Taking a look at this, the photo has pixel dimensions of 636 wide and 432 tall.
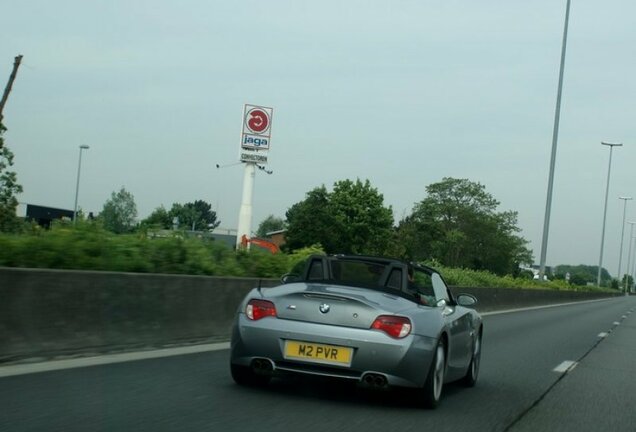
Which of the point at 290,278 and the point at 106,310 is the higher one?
the point at 290,278

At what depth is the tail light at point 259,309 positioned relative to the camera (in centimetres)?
748

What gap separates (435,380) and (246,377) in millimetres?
1732

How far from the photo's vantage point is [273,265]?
53.2 feet

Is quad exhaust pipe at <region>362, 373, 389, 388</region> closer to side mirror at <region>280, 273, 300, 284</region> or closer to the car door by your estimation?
the car door

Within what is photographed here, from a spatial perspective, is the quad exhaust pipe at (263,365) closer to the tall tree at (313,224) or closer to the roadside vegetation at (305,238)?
the roadside vegetation at (305,238)

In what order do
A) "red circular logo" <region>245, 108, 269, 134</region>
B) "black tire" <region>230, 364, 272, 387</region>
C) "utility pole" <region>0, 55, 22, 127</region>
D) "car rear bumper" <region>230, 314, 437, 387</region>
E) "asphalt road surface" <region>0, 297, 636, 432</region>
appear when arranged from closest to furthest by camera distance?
1. "asphalt road surface" <region>0, 297, 636, 432</region>
2. "car rear bumper" <region>230, 314, 437, 387</region>
3. "black tire" <region>230, 364, 272, 387</region>
4. "red circular logo" <region>245, 108, 269, 134</region>
5. "utility pole" <region>0, 55, 22, 127</region>

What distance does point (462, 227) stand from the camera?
4427 inches

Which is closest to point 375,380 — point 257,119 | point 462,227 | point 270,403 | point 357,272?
point 270,403

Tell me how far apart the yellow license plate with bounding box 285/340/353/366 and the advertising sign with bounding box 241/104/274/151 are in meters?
21.1

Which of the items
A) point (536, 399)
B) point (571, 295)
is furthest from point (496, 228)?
point (536, 399)

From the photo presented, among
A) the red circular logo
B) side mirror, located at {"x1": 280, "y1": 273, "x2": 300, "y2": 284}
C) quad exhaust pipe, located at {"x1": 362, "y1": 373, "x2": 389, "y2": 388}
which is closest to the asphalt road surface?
quad exhaust pipe, located at {"x1": 362, "y1": 373, "x2": 389, "y2": 388}

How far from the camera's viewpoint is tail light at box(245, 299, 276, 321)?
7483 mm

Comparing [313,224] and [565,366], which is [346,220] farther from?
[565,366]

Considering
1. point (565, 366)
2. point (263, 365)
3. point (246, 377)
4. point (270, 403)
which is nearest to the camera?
point (270, 403)
